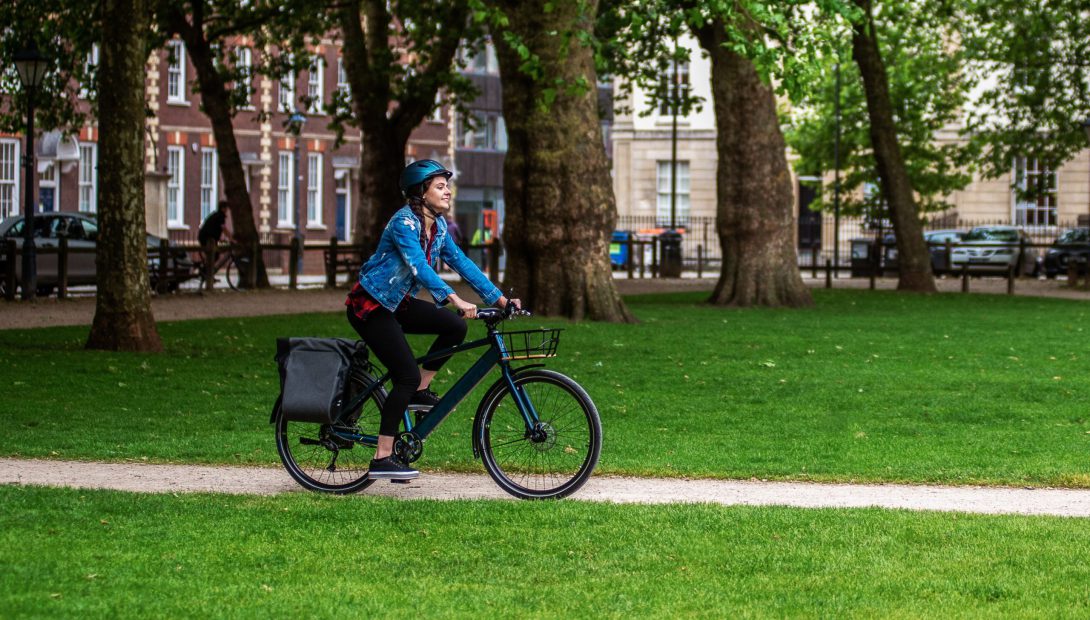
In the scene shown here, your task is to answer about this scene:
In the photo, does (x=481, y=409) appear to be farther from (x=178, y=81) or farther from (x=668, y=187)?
(x=668, y=187)

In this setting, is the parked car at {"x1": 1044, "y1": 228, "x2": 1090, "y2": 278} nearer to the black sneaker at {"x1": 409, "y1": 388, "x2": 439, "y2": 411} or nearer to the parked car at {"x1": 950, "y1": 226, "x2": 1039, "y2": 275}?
the parked car at {"x1": 950, "y1": 226, "x2": 1039, "y2": 275}

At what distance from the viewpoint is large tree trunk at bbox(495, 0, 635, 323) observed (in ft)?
77.9

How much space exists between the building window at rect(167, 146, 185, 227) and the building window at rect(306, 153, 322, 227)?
583cm

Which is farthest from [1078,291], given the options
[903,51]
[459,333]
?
[459,333]

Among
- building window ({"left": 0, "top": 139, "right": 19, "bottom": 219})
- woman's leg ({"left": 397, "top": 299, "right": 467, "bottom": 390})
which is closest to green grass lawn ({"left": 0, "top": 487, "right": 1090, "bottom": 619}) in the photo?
woman's leg ({"left": 397, "top": 299, "right": 467, "bottom": 390})

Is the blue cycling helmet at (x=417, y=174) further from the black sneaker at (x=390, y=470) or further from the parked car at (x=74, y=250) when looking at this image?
the parked car at (x=74, y=250)

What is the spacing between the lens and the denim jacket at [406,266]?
8.95 metres

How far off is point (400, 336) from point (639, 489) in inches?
62.6

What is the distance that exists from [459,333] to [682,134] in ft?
202

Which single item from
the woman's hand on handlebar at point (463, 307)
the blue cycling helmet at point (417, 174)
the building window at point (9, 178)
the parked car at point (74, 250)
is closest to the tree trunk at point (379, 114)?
the parked car at point (74, 250)

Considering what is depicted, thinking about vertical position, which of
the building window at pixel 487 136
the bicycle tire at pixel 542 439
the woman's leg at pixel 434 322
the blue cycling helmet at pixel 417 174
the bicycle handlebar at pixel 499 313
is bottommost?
the bicycle tire at pixel 542 439

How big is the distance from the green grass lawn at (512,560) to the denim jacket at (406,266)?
1.02m

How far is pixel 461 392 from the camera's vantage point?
369 inches

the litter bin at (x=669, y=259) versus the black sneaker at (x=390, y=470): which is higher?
the litter bin at (x=669, y=259)
